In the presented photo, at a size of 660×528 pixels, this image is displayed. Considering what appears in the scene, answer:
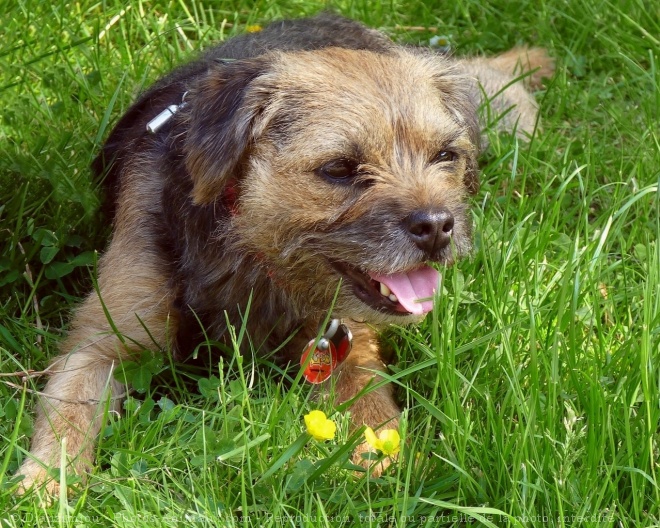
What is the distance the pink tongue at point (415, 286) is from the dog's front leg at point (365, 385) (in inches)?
9.6

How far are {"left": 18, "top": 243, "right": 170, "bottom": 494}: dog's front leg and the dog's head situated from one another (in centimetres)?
37

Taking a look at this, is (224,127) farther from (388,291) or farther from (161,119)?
(388,291)

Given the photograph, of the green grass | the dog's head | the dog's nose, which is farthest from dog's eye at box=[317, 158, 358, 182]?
the green grass

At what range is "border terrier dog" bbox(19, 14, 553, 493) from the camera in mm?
2760

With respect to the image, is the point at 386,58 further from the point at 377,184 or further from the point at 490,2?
the point at 490,2

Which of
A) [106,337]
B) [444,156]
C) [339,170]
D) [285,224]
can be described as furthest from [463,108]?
[106,337]

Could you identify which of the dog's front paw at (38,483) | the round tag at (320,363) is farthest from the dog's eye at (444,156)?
the dog's front paw at (38,483)

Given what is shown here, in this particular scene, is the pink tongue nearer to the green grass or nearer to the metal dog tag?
the green grass

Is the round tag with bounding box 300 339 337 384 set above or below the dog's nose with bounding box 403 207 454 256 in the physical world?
below

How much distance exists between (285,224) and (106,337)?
0.72m

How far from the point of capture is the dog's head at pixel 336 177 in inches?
107

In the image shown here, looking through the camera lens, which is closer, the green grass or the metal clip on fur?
the green grass

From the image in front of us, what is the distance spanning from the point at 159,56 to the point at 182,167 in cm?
Result: 157

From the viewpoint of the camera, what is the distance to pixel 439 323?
305cm
